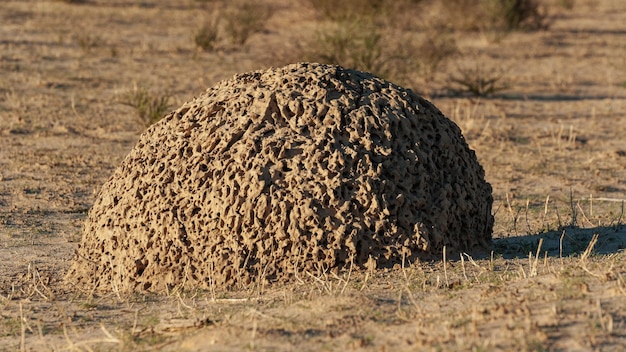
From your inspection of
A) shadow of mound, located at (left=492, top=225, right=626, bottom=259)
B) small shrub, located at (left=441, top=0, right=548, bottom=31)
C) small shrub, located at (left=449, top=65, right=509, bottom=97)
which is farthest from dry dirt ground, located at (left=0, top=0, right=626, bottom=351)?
small shrub, located at (left=441, top=0, right=548, bottom=31)

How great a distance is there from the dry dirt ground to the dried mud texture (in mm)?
153

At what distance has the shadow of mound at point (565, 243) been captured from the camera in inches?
220

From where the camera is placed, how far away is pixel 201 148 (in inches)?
205

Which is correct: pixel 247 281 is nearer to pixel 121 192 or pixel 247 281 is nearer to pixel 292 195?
pixel 292 195

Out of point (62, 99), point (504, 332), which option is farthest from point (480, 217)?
point (62, 99)

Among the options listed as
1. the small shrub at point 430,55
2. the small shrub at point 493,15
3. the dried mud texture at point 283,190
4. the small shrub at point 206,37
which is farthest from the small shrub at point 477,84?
the dried mud texture at point 283,190

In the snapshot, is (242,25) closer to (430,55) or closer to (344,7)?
(344,7)

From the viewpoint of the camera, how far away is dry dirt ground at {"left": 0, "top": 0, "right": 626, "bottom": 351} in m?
3.98

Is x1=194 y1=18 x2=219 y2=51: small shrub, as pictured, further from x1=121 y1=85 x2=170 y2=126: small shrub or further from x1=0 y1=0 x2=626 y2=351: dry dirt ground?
x1=121 y1=85 x2=170 y2=126: small shrub

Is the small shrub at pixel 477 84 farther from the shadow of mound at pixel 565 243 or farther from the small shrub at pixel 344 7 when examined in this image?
the shadow of mound at pixel 565 243

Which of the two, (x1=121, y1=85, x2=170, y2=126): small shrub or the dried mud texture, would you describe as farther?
(x1=121, y1=85, x2=170, y2=126): small shrub

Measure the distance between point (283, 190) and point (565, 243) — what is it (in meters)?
1.85

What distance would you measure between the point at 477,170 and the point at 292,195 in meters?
1.18

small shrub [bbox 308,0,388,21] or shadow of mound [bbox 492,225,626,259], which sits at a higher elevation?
small shrub [bbox 308,0,388,21]
